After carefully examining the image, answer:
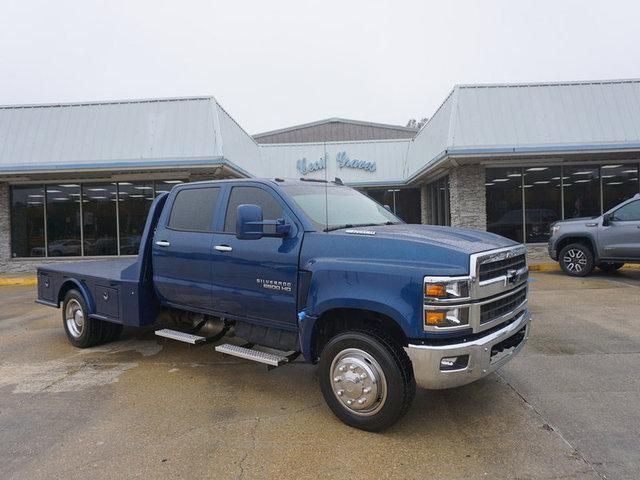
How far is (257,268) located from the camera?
4.57 metres

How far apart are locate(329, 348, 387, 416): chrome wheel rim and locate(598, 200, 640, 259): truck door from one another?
→ 957cm

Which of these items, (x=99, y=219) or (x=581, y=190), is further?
(x=99, y=219)

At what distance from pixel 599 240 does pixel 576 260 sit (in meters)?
0.78

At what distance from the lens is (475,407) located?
434cm

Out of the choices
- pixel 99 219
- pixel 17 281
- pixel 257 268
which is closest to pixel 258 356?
pixel 257 268

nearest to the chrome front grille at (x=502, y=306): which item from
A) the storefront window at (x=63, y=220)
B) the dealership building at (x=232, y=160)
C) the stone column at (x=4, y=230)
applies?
the dealership building at (x=232, y=160)

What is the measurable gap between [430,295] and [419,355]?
1.44 ft

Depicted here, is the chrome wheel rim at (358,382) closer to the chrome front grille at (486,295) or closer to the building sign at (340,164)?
the chrome front grille at (486,295)

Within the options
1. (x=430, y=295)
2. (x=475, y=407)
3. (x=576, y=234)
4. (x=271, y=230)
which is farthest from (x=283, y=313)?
(x=576, y=234)

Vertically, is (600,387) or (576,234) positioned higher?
(576,234)

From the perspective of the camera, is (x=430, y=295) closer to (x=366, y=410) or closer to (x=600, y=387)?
(x=366, y=410)

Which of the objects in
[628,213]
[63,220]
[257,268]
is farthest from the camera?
[63,220]

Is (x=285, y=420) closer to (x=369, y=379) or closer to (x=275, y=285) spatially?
(x=369, y=379)

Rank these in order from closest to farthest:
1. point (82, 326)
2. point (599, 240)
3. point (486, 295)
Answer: point (486, 295) < point (82, 326) < point (599, 240)
